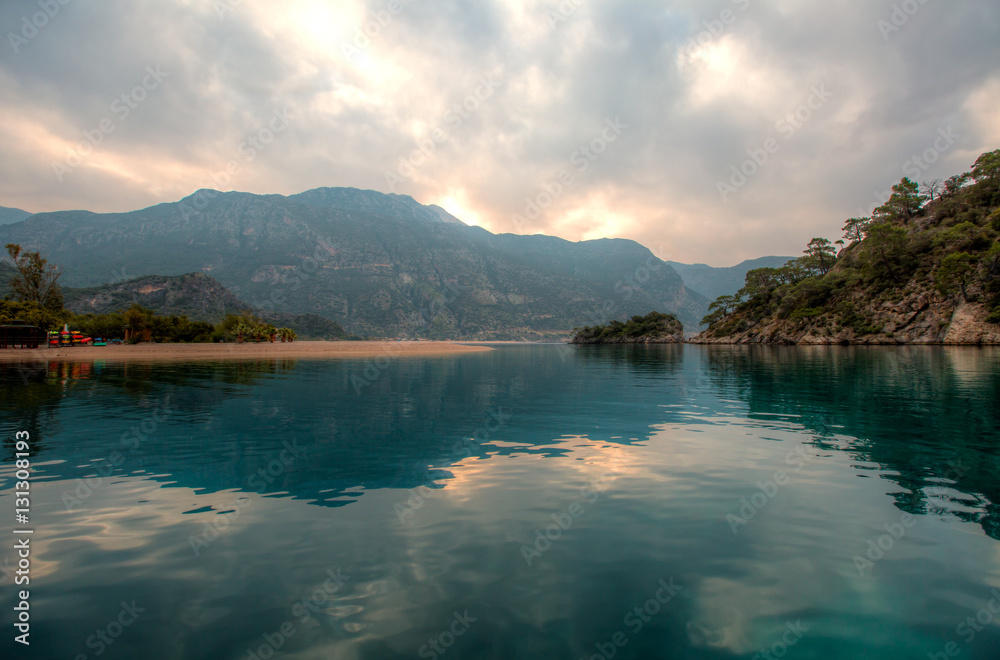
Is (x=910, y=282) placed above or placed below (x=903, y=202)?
below

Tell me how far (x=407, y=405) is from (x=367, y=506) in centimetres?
1451

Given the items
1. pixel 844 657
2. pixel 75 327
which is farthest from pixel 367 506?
pixel 75 327

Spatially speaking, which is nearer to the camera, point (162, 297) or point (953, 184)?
point (953, 184)

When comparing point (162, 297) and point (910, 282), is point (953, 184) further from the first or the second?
point (162, 297)

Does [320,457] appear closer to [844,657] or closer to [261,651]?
[261,651]

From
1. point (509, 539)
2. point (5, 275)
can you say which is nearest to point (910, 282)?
point (509, 539)

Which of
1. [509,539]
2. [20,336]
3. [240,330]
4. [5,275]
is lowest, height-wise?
[509,539]

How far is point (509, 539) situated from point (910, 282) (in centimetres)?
12869

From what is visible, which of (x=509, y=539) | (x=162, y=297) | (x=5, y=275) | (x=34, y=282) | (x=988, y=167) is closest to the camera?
(x=509, y=539)

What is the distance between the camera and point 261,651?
16.4 feet

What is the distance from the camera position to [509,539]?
7.96m

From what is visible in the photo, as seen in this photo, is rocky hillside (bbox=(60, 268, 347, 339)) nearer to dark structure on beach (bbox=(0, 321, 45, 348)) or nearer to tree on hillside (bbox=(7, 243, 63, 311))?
tree on hillside (bbox=(7, 243, 63, 311))

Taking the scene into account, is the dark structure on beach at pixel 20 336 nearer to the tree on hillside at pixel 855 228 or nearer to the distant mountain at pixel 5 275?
the distant mountain at pixel 5 275

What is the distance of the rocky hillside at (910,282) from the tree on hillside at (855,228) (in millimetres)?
282
